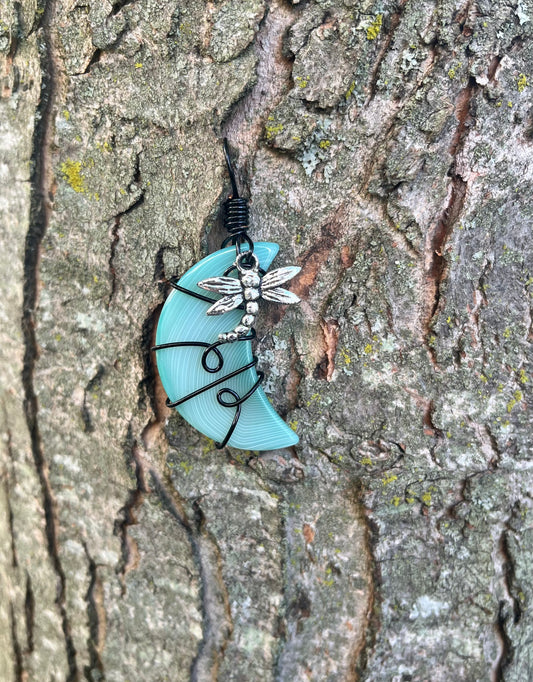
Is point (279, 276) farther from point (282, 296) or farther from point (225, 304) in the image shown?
point (225, 304)

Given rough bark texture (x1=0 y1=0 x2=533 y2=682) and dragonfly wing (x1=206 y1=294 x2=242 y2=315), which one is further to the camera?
dragonfly wing (x1=206 y1=294 x2=242 y2=315)

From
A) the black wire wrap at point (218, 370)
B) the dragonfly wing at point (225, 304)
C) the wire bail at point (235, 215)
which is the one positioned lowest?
the black wire wrap at point (218, 370)

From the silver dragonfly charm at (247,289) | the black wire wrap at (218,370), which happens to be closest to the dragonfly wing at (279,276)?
the silver dragonfly charm at (247,289)

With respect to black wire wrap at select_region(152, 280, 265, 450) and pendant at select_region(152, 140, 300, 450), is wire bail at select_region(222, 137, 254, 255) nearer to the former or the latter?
pendant at select_region(152, 140, 300, 450)

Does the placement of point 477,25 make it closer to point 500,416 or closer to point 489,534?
point 500,416

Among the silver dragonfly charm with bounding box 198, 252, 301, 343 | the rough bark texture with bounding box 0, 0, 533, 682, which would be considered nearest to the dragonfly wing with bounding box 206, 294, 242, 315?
the silver dragonfly charm with bounding box 198, 252, 301, 343

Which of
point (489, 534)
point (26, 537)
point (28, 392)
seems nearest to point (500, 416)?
point (489, 534)

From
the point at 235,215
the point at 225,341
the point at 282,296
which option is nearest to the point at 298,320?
the point at 282,296

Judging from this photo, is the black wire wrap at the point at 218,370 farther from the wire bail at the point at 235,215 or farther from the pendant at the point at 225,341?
the wire bail at the point at 235,215
